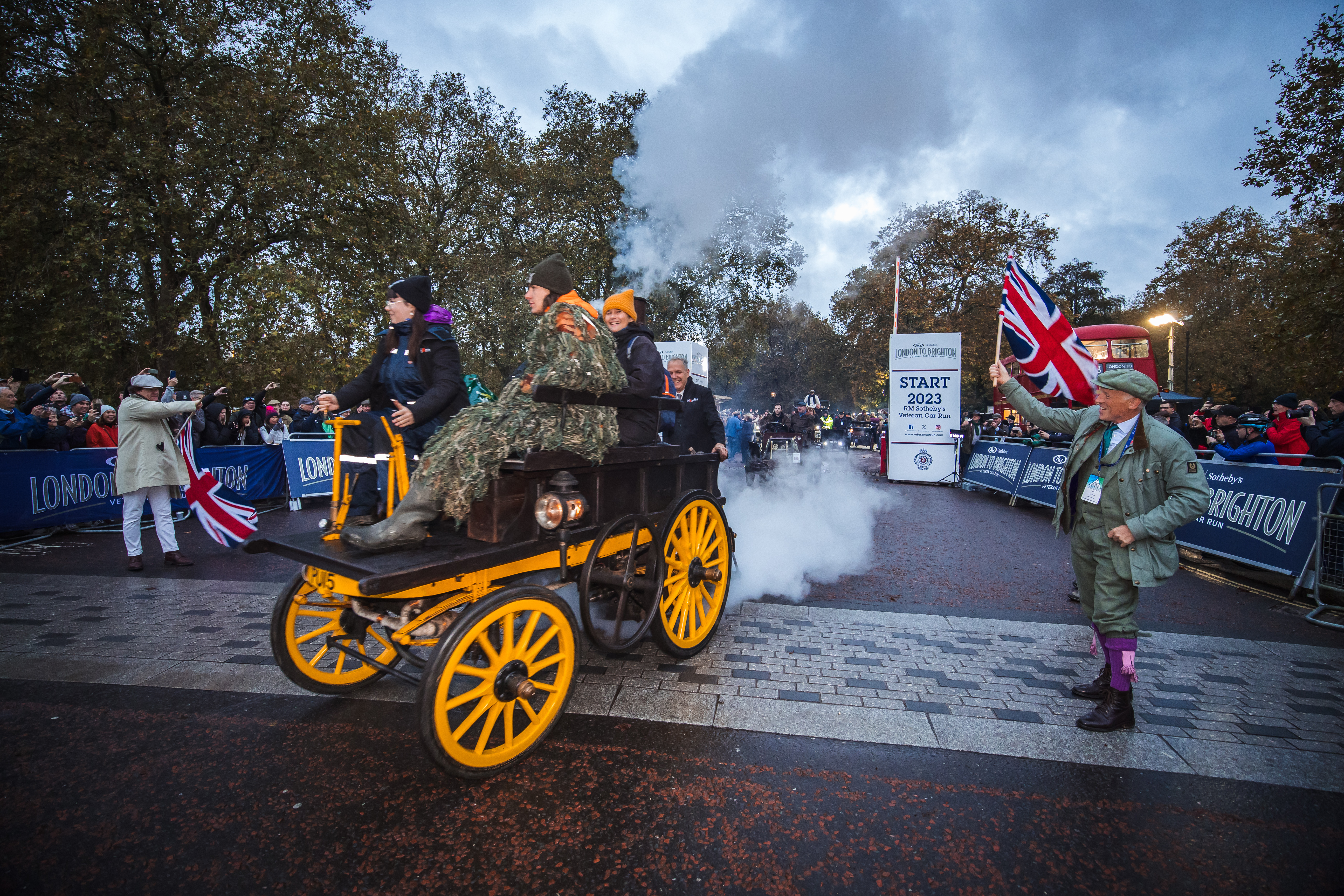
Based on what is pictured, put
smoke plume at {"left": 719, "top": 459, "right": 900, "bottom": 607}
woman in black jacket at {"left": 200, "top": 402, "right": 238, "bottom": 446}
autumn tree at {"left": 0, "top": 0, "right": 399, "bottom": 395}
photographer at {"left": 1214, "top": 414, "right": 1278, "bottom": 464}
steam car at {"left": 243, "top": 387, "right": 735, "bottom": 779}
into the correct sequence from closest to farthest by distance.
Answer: steam car at {"left": 243, "top": 387, "right": 735, "bottom": 779}
smoke plume at {"left": 719, "top": 459, "right": 900, "bottom": 607}
photographer at {"left": 1214, "top": 414, "right": 1278, "bottom": 464}
woman in black jacket at {"left": 200, "top": 402, "right": 238, "bottom": 446}
autumn tree at {"left": 0, "top": 0, "right": 399, "bottom": 395}

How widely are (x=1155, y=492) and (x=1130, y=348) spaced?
15.2 m

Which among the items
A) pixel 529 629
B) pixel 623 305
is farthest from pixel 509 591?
pixel 623 305

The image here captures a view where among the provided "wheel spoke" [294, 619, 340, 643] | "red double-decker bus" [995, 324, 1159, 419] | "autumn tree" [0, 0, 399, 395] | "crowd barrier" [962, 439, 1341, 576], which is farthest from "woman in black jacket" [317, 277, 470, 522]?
"red double-decker bus" [995, 324, 1159, 419]

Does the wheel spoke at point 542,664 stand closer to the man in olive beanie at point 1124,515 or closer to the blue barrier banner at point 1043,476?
the man in olive beanie at point 1124,515

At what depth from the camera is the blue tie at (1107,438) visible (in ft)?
10.6

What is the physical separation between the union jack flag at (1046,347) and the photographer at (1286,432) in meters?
4.34

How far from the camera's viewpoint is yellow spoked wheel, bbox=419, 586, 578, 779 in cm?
225

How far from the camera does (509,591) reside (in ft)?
8.04

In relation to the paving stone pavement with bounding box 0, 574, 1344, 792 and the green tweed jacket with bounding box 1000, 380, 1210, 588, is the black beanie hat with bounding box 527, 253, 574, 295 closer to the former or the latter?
the paving stone pavement with bounding box 0, 574, 1344, 792

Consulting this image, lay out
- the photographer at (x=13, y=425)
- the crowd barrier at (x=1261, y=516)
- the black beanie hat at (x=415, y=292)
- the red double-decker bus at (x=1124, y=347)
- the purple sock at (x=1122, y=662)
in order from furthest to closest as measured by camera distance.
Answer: the red double-decker bus at (x=1124, y=347) → the photographer at (x=13, y=425) → the crowd barrier at (x=1261, y=516) → the black beanie hat at (x=415, y=292) → the purple sock at (x=1122, y=662)

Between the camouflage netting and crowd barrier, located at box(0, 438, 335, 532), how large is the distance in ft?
17.4

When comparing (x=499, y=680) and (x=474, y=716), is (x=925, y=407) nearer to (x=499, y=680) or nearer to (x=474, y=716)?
(x=499, y=680)

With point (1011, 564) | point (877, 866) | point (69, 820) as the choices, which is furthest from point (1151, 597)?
point (69, 820)

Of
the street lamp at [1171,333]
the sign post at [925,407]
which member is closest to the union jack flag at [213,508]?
the sign post at [925,407]
